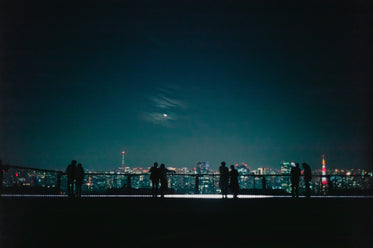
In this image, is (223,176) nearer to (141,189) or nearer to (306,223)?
(141,189)

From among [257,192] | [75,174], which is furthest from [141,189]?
[257,192]

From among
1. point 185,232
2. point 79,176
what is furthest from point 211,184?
point 185,232

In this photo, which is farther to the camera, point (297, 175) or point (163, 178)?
point (297, 175)

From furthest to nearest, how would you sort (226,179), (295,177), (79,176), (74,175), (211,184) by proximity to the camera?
(211,184), (295,177), (79,176), (74,175), (226,179)

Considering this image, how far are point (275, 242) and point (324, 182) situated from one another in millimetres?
23034

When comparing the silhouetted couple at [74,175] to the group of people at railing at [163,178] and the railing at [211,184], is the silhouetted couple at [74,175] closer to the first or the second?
the group of people at railing at [163,178]

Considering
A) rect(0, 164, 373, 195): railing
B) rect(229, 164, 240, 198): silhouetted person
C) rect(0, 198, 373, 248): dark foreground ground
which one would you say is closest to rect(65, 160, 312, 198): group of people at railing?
rect(229, 164, 240, 198): silhouetted person

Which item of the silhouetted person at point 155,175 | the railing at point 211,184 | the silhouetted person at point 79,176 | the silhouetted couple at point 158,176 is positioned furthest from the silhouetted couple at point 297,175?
the silhouetted person at point 79,176

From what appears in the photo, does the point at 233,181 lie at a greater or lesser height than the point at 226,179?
lesser

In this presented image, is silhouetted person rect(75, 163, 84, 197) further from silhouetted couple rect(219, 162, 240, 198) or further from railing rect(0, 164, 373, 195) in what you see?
silhouetted couple rect(219, 162, 240, 198)

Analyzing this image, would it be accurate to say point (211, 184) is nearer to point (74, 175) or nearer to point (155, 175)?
point (155, 175)

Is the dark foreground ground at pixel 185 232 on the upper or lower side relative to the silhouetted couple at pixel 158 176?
lower

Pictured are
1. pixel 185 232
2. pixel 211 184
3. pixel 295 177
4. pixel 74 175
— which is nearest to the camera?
pixel 185 232

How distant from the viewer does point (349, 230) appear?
24.3ft
